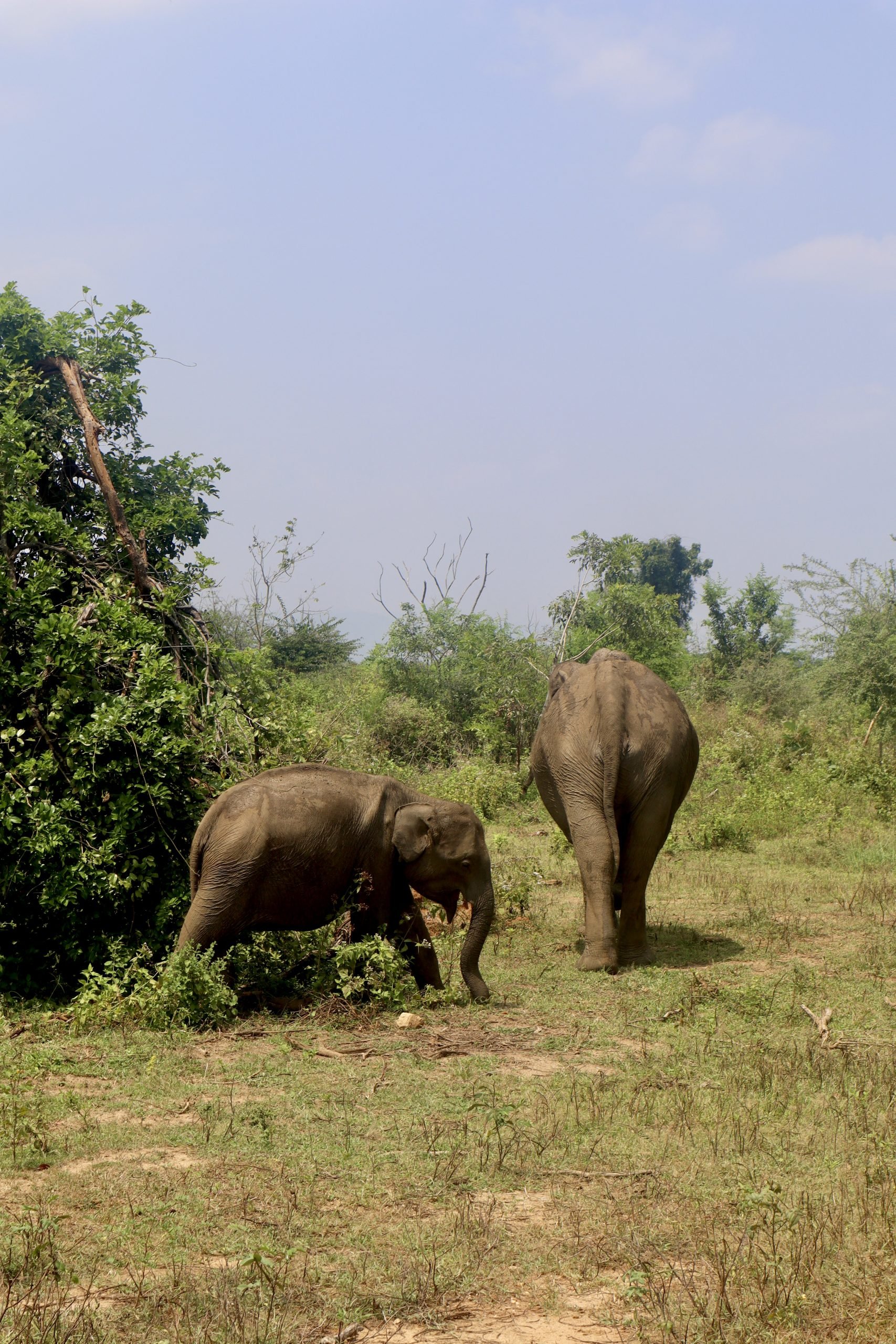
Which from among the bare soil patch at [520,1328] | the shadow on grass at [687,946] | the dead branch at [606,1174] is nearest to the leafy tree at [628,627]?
the shadow on grass at [687,946]

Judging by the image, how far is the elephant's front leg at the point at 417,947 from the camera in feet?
29.5

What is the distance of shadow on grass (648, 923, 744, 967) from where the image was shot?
10.7 meters

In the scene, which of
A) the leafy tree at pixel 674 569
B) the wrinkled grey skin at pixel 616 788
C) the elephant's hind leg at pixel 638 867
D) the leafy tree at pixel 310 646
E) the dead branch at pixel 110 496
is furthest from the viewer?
the leafy tree at pixel 674 569

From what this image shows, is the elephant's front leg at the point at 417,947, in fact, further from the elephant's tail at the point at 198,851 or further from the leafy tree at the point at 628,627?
the leafy tree at the point at 628,627

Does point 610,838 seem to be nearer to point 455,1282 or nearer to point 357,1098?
point 357,1098

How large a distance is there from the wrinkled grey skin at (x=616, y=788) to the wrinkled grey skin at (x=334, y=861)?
5.12 feet

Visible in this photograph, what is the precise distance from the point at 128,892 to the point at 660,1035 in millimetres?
3925

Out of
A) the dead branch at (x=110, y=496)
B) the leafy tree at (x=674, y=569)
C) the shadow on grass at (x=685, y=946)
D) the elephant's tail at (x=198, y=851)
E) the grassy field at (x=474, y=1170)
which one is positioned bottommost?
the grassy field at (x=474, y=1170)

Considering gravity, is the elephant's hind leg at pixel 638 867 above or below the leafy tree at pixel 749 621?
below

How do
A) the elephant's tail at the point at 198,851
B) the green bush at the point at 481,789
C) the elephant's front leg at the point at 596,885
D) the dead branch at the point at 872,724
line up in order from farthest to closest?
the dead branch at the point at 872,724 → the green bush at the point at 481,789 → the elephant's front leg at the point at 596,885 → the elephant's tail at the point at 198,851

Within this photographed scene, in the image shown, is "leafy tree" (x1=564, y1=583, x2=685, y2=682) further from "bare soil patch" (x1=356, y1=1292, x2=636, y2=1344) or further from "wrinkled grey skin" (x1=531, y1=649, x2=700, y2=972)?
"bare soil patch" (x1=356, y1=1292, x2=636, y2=1344)

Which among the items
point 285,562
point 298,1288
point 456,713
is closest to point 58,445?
point 298,1288

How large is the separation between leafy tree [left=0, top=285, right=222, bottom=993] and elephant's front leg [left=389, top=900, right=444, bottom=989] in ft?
5.51

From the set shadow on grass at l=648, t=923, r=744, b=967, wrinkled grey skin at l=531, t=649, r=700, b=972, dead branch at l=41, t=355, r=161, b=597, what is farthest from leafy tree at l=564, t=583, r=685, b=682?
dead branch at l=41, t=355, r=161, b=597
